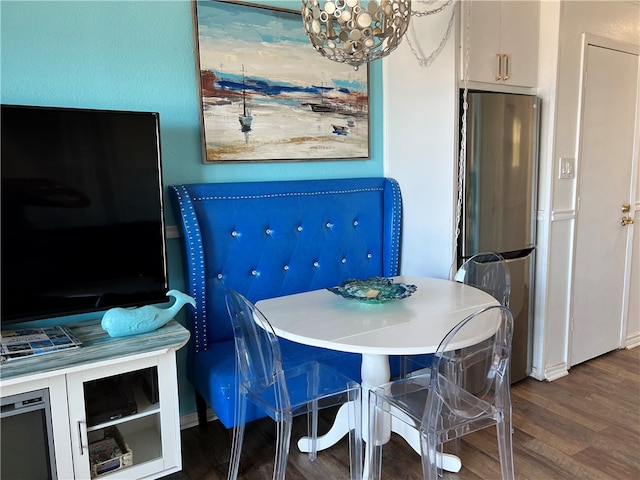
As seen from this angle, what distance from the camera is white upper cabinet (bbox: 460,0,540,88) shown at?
252 cm

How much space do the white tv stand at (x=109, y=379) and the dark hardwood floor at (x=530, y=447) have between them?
312 mm

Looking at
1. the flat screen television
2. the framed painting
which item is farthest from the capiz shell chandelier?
the framed painting

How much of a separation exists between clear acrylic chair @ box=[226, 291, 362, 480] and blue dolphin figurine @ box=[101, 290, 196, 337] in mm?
300

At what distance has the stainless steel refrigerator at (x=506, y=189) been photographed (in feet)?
8.45

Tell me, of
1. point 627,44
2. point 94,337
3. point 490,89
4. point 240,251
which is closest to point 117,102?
point 240,251

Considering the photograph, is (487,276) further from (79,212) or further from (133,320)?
(79,212)

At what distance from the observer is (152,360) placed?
185cm

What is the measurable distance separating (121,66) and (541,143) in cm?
230

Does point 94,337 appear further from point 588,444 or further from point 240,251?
point 588,444

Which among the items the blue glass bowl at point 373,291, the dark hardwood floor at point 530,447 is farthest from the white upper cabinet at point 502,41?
the dark hardwood floor at point 530,447

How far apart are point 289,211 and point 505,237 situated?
1.22m

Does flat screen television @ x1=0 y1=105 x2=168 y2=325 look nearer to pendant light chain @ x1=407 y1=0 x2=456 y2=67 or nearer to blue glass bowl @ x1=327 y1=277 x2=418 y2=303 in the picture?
blue glass bowl @ x1=327 y1=277 x2=418 y2=303

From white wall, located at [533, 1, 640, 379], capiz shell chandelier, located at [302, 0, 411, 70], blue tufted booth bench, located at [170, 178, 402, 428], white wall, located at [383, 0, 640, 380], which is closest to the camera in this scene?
capiz shell chandelier, located at [302, 0, 411, 70]

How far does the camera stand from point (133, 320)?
74.9 inches
